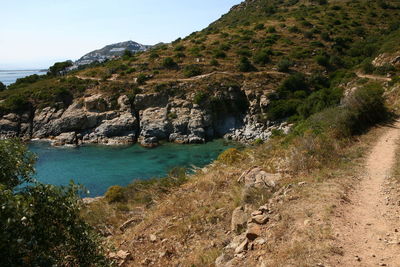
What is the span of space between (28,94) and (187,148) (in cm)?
2812

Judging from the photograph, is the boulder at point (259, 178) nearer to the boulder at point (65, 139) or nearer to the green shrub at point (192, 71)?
the boulder at point (65, 139)

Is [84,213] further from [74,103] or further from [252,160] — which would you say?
[74,103]

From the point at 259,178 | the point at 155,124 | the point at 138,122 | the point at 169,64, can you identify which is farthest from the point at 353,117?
the point at 169,64

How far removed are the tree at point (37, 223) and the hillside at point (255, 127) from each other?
91.6 inches

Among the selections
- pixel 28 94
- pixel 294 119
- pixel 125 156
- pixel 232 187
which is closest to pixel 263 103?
pixel 294 119

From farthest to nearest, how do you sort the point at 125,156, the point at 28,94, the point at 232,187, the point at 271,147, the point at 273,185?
the point at 28,94 < the point at 125,156 < the point at 271,147 < the point at 232,187 < the point at 273,185

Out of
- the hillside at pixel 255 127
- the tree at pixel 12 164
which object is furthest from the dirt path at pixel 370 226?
the tree at pixel 12 164

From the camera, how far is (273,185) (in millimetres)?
9414

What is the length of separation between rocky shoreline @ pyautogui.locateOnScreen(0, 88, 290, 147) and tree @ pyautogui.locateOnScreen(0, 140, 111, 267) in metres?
30.0

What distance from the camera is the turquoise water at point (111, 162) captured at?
86.6 ft

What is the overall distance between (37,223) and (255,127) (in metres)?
34.3

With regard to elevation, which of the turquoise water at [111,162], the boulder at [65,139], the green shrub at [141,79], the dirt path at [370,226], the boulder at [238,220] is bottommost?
the turquoise water at [111,162]

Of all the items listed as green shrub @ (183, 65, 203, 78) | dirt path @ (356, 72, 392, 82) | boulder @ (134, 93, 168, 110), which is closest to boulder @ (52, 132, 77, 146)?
boulder @ (134, 93, 168, 110)

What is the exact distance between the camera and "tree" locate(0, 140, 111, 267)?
160 inches
